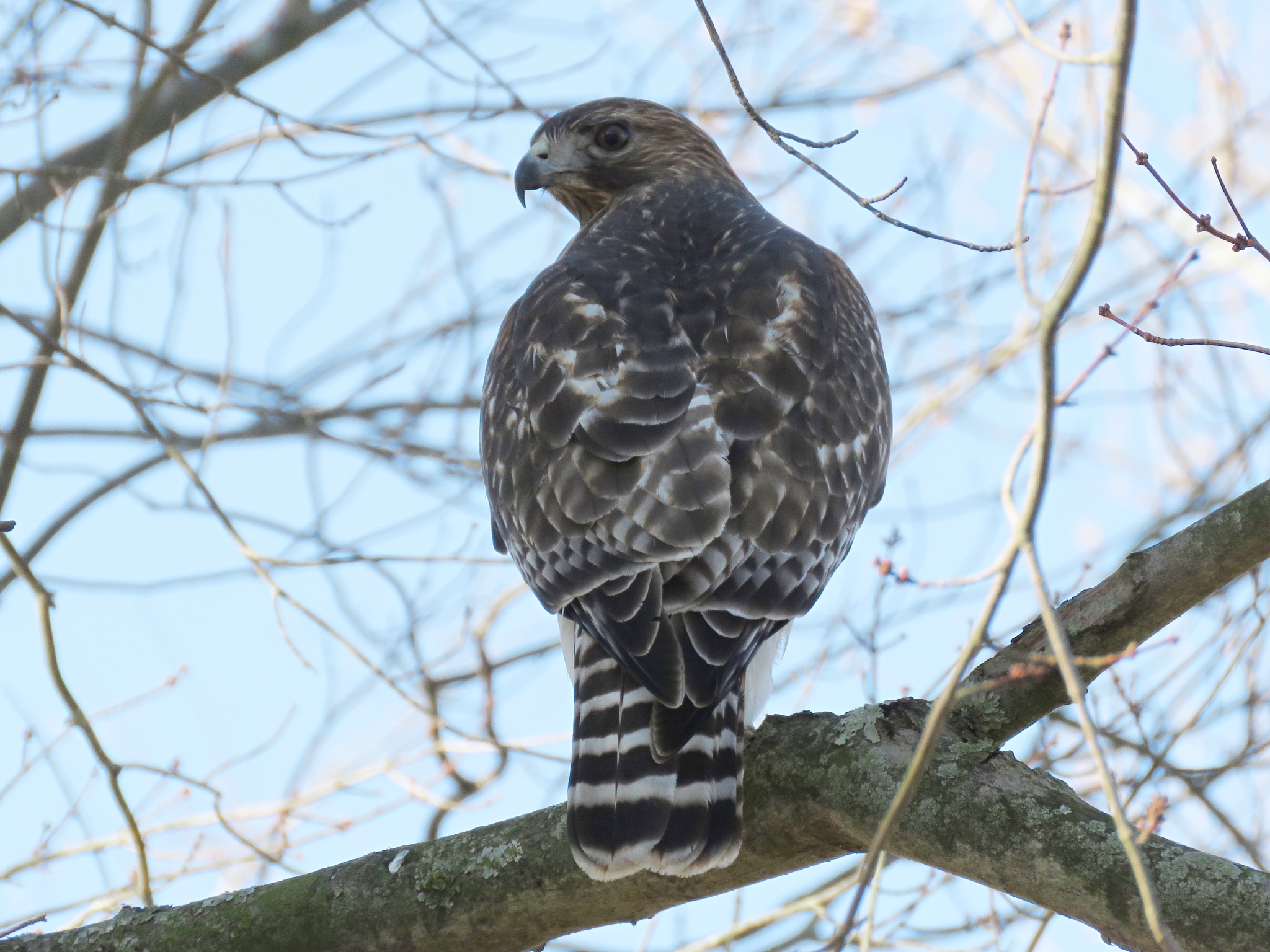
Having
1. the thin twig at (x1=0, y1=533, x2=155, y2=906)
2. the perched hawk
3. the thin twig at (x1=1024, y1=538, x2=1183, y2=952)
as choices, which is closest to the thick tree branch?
the perched hawk

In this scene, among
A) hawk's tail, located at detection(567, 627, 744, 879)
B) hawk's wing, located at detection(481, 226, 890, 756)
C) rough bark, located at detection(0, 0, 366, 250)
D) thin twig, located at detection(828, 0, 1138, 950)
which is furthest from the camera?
rough bark, located at detection(0, 0, 366, 250)

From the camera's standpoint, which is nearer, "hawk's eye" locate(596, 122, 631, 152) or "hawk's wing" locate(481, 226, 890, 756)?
"hawk's wing" locate(481, 226, 890, 756)

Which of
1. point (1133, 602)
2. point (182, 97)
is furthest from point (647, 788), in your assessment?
point (182, 97)

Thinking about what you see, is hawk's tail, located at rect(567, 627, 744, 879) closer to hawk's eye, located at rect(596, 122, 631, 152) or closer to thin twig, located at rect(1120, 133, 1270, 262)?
thin twig, located at rect(1120, 133, 1270, 262)

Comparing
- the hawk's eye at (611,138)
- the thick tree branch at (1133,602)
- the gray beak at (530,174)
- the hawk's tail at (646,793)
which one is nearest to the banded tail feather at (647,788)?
the hawk's tail at (646,793)

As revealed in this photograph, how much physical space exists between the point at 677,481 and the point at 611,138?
2720 millimetres

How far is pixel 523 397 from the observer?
3838 mm

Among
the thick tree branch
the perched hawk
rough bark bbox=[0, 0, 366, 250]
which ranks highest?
rough bark bbox=[0, 0, 366, 250]

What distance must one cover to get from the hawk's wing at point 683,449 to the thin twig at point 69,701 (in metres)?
1.23

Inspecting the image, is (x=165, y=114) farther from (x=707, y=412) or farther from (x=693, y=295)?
(x=707, y=412)

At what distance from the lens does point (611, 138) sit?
566 cm

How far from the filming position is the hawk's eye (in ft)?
18.5

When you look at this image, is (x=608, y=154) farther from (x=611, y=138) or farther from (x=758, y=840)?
(x=758, y=840)

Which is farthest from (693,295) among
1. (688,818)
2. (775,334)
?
(688,818)
